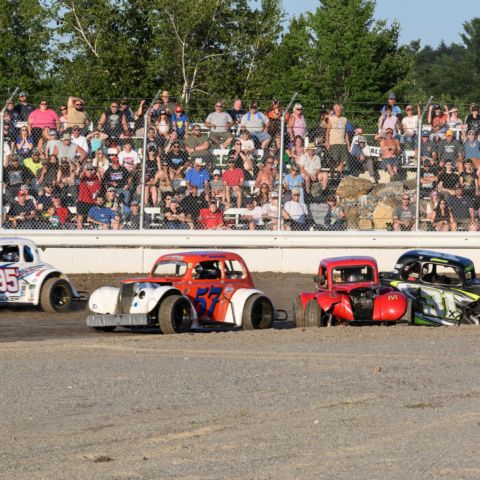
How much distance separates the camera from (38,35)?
162 feet

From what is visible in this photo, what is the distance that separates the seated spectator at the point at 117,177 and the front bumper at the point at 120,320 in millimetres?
6852

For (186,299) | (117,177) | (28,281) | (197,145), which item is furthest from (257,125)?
(186,299)

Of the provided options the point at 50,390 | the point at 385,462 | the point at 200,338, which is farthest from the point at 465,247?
the point at 385,462

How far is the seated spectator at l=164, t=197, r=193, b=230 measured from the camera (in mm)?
24281

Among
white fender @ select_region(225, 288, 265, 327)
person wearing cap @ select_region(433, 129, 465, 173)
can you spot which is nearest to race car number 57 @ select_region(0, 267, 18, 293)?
white fender @ select_region(225, 288, 265, 327)

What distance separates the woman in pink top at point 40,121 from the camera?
77.9ft

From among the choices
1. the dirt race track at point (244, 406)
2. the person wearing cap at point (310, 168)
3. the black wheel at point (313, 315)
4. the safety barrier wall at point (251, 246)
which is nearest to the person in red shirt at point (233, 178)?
the safety barrier wall at point (251, 246)

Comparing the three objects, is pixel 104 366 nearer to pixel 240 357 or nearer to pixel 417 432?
pixel 240 357

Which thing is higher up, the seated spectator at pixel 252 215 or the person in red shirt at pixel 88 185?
the person in red shirt at pixel 88 185

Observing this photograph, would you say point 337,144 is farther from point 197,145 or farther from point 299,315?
point 299,315

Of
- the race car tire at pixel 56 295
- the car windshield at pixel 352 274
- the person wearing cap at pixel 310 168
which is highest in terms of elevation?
the person wearing cap at pixel 310 168

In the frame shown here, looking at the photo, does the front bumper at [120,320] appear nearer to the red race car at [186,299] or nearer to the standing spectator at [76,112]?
the red race car at [186,299]

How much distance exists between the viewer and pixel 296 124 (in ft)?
80.7

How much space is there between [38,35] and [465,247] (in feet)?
94.5
